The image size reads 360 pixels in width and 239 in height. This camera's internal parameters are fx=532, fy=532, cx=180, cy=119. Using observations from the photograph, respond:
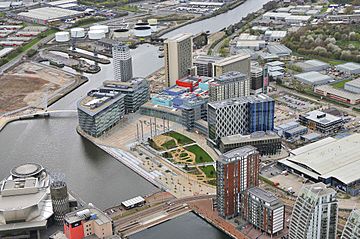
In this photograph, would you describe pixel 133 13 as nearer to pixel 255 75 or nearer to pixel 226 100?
pixel 255 75

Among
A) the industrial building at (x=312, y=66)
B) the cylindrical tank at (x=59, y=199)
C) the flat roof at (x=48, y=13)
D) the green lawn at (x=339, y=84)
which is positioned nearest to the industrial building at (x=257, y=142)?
the cylindrical tank at (x=59, y=199)

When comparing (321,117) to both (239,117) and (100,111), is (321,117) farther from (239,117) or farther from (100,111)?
(100,111)

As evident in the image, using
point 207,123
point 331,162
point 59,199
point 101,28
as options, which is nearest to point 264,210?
point 331,162

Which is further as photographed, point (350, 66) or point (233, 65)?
point (350, 66)

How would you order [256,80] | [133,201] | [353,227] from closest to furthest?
[353,227] < [133,201] < [256,80]

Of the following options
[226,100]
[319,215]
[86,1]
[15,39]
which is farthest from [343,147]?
[86,1]

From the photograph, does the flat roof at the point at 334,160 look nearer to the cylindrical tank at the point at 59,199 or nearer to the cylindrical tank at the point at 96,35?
the cylindrical tank at the point at 59,199

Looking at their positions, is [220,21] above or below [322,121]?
above

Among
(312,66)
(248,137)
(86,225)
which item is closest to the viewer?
(86,225)
